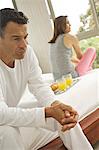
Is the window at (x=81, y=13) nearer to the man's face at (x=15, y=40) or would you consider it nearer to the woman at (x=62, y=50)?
the woman at (x=62, y=50)

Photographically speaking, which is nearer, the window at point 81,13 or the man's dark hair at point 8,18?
the man's dark hair at point 8,18

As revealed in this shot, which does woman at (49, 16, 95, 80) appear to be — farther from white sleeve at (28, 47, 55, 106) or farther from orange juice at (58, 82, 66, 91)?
white sleeve at (28, 47, 55, 106)

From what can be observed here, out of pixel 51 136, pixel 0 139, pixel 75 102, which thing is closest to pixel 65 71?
pixel 75 102

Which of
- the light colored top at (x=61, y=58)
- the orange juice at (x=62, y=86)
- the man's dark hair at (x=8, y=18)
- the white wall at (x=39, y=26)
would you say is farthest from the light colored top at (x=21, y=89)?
the white wall at (x=39, y=26)

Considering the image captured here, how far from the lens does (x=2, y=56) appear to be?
72.4 inches

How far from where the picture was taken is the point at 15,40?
176 centimetres

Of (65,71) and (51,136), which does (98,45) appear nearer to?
(65,71)

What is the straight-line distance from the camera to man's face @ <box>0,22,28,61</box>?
1750mm

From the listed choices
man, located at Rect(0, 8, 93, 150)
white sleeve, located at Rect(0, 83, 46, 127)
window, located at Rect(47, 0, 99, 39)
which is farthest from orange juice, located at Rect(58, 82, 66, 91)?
window, located at Rect(47, 0, 99, 39)

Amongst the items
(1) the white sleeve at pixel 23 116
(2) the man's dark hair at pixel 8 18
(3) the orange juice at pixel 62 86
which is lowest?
(3) the orange juice at pixel 62 86

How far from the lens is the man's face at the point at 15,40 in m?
1.75

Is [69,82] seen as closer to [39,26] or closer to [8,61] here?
[8,61]

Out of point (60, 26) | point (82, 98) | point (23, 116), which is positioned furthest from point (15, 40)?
point (60, 26)

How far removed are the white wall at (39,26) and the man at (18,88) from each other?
3.12 meters
